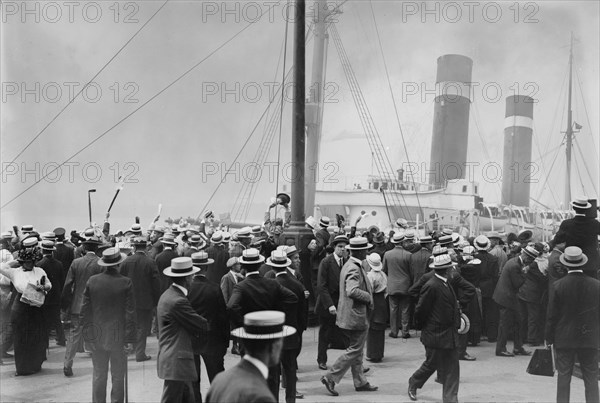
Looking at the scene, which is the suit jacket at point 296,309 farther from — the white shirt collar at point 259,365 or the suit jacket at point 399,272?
the suit jacket at point 399,272

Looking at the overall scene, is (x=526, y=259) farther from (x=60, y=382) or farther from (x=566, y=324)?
(x=60, y=382)

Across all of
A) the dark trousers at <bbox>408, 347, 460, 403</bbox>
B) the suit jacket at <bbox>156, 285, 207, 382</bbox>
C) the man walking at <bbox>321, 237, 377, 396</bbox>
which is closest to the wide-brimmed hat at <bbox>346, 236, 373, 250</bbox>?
the man walking at <bbox>321, 237, 377, 396</bbox>

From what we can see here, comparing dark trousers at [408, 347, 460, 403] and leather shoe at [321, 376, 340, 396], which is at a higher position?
dark trousers at [408, 347, 460, 403]

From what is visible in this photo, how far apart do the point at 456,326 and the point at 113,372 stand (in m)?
3.83

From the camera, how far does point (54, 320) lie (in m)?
8.90

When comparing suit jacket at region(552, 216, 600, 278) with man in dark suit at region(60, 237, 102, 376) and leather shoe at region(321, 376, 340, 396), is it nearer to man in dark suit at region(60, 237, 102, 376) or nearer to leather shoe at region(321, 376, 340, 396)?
leather shoe at region(321, 376, 340, 396)

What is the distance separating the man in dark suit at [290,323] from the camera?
5.92 metres

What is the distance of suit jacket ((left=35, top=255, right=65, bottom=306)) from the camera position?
805cm

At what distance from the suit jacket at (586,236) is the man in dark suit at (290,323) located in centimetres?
400

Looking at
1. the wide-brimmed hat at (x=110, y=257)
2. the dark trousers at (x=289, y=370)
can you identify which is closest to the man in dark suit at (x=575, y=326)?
the dark trousers at (x=289, y=370)

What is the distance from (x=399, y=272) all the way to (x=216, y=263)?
325cm

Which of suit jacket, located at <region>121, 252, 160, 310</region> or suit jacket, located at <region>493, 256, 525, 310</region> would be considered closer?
suit jacket, located at <region>121, 252, 160, 310</region>

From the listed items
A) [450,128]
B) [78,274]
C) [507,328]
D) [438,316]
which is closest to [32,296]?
[78,274]

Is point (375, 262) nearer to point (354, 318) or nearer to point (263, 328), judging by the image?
point (354, 318)
